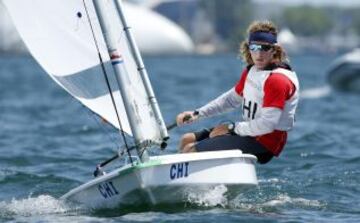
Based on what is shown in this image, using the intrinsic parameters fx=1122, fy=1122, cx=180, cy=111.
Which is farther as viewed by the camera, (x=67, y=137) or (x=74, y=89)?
(x=67, y=137)

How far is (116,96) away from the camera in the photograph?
8500 mm

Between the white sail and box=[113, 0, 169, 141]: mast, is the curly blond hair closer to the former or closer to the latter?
box=[113, 0, 169, 141]: mast

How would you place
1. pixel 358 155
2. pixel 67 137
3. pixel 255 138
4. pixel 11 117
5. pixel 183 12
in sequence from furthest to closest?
1. pixel 183 12
2. pixel 11 117
3. pixel 67 137
4. pixel 358 155
5. pixel 255 138

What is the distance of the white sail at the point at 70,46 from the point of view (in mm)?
8461

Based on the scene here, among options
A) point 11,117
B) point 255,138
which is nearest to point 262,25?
point 255,138

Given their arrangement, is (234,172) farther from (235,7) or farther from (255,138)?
(235,7)

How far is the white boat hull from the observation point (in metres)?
7.85

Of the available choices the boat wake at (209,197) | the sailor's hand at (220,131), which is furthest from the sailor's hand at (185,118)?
the boat wake at (209,197)

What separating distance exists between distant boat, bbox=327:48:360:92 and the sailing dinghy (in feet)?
66.2

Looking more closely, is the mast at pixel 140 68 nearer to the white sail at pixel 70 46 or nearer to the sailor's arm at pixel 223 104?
the white sail at pixel 70 46

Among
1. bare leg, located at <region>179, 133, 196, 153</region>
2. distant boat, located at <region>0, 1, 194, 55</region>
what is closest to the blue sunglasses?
bare leg, located at <region>179, 133, 196, 153</region>

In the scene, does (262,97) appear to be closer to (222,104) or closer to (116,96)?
(222,104)

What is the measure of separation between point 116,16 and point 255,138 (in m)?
1.39

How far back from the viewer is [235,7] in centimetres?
13425
